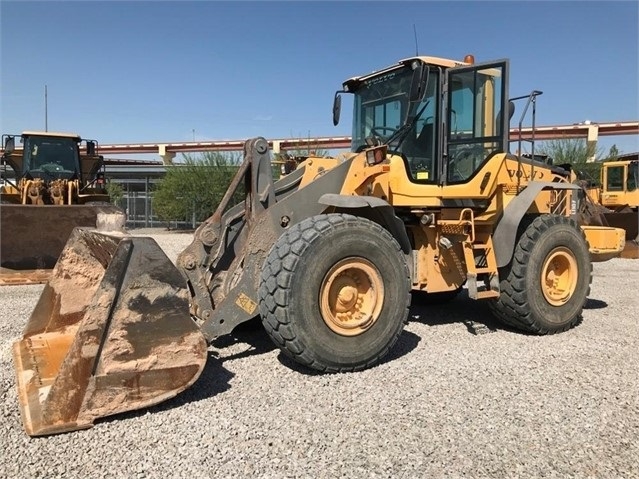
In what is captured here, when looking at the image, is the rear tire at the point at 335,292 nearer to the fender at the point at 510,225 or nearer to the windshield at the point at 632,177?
the fender at the point at 510,225

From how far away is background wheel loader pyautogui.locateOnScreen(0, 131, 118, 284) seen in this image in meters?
9.04

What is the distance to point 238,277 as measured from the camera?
4.49 meters

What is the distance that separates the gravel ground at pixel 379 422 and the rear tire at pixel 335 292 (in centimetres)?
24

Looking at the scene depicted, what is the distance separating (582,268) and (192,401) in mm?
4610

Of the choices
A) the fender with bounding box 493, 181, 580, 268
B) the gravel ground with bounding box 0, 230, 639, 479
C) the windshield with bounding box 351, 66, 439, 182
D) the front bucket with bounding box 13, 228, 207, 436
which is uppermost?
the windshield with bounding box 351, 66, 439, 182

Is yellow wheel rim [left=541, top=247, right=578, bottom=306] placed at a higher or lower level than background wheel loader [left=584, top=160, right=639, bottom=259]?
lower

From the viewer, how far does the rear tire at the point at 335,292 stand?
4.00 m

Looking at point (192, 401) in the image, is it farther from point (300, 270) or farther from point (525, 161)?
point (525, 161)

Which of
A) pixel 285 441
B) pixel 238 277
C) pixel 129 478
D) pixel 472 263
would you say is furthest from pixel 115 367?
pixel 472 263

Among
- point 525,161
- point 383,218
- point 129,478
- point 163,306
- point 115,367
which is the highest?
point 525,161

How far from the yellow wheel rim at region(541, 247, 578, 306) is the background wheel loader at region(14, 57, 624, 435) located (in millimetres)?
17

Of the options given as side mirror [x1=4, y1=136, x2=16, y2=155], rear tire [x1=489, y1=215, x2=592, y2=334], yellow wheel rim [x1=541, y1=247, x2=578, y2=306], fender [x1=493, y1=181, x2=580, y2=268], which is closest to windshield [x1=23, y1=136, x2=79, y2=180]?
side mirror [x1=4, y1=136, x2=16, y2=155]

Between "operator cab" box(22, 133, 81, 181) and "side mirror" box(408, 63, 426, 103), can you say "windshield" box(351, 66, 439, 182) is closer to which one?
"side mirror" box(408, 63, 426, 103)

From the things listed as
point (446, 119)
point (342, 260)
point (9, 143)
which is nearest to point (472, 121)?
point (446, 119)
